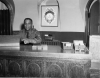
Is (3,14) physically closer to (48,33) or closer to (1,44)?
(48,33)

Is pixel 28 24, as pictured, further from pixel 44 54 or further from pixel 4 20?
pixel 4 20

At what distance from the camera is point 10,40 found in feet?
9.56

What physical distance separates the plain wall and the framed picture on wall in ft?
0.56

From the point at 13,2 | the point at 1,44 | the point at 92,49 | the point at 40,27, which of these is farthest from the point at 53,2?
the point at 1,44

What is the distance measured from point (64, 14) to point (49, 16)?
2.07 feet

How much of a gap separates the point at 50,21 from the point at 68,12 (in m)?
0.83

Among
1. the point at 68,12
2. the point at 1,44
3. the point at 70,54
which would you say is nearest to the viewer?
the point at 70,54

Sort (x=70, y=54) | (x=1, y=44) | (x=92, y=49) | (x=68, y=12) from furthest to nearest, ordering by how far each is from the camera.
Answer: (x=68, y=12) < (x=92, y=49) < (x=1, y=44) < (x=70, y=54)

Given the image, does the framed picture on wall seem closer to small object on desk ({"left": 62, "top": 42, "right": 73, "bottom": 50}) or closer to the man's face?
the man's face

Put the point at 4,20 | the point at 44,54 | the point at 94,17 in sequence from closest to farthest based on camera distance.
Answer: the point at 44,54, the point at 94,17, the point at 4,20

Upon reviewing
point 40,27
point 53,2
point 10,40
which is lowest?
point 10,40

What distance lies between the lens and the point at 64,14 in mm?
6094

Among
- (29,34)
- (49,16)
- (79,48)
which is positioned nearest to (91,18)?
(49,16)

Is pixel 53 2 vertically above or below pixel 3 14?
above
